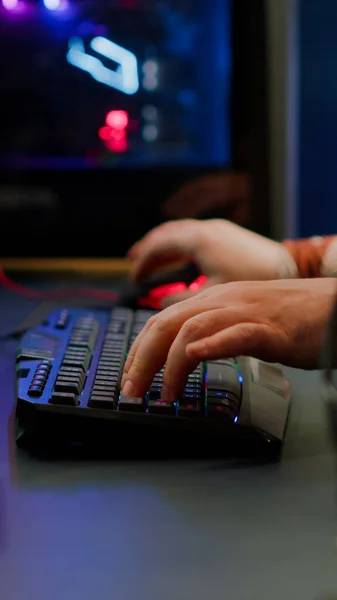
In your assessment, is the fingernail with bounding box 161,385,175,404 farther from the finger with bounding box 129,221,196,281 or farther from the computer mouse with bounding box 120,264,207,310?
the finger with bounding box 129,221,196,281

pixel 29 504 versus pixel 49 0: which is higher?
pixel 49 0

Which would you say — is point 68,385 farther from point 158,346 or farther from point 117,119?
point 117,119

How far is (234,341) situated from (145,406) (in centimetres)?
8

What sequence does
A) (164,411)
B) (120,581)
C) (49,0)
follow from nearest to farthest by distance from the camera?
1. (120,581)
2. (164,411)
3. (49,0)

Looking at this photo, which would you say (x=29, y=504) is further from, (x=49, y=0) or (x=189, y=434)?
(x=49, y=0)

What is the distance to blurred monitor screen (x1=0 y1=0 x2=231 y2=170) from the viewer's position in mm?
1149

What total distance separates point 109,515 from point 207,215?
77 cm

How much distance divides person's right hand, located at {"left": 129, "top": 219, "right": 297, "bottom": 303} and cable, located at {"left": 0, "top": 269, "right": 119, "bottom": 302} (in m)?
0.06

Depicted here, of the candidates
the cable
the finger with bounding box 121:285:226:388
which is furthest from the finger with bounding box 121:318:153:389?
the cable

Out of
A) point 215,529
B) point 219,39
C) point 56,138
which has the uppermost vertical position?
point 219,39

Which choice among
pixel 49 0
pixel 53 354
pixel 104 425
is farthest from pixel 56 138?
pixel 104 425

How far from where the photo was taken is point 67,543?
422 millimetres

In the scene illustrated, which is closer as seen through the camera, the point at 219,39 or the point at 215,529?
the point at 215,529

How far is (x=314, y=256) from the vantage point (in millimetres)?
669
